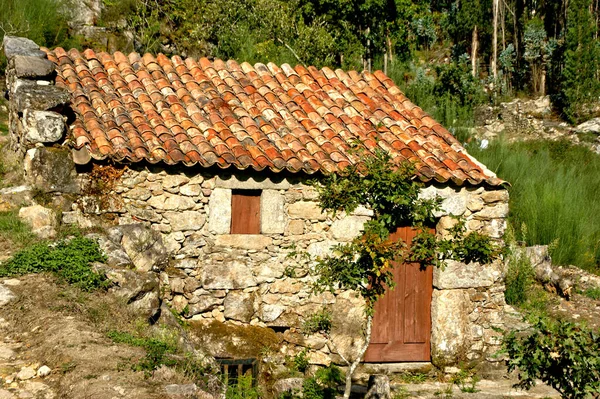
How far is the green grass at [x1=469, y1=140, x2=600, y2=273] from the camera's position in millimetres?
11500

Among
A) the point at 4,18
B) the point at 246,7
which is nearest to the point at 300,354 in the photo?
the point at 4,18

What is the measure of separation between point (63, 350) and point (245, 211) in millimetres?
3231

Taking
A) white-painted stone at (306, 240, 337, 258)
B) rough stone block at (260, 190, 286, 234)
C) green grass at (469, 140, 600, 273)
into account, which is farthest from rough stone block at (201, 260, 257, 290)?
green grass at (469, 140, 600, 273)

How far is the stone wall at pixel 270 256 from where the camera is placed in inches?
271

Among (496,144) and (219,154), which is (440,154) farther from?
(496,144)

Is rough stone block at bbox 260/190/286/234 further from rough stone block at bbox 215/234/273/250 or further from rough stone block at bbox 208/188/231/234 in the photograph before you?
rough stone block at bbox 208/188/231/234

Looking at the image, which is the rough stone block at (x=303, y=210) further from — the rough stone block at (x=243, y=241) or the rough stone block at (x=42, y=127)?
the rough stone block at (x=42, y=127)

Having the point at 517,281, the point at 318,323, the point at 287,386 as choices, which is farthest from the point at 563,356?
the point at 517,281

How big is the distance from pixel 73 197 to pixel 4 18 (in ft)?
23.4

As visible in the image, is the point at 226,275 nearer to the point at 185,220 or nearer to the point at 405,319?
the point at 185,220

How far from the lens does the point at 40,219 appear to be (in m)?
6.27

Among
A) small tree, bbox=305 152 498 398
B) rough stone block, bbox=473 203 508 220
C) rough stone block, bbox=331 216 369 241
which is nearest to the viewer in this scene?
small tree, bbox=305 152 498 398

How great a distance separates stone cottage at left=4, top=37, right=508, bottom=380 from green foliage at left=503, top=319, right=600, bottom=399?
3.40m

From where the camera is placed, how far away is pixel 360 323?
7426 mm
